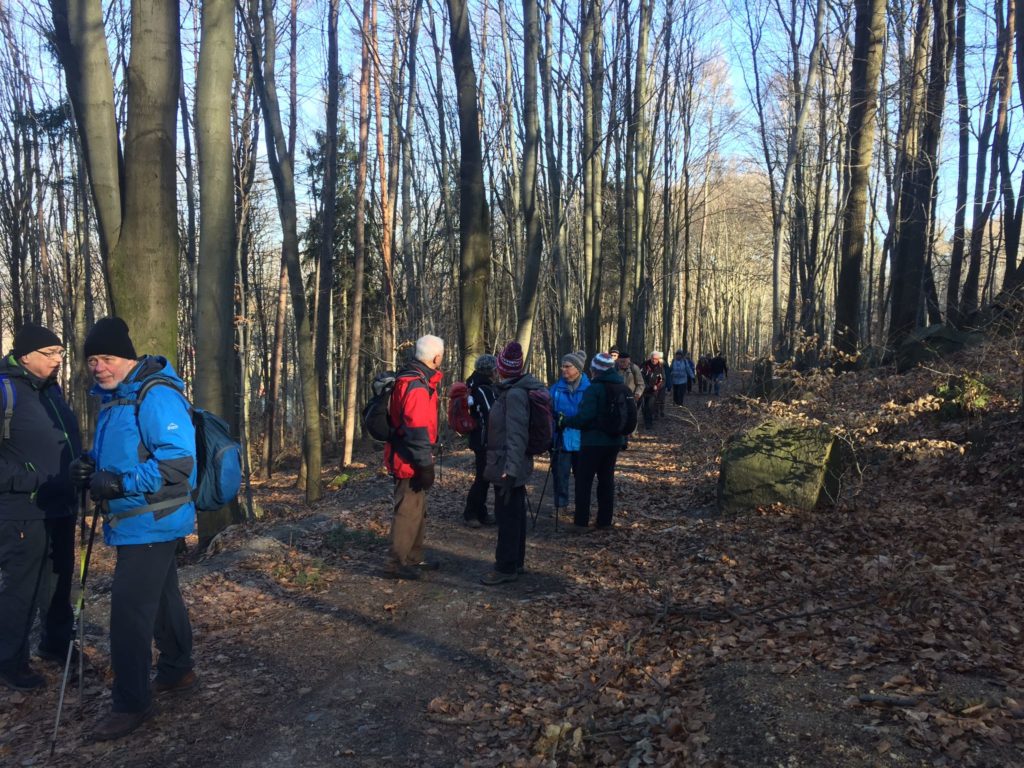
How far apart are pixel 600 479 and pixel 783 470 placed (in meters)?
2.15

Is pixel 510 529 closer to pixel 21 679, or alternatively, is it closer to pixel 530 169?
pixel 21 679

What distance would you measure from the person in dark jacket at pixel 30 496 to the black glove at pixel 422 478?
8.41 feet

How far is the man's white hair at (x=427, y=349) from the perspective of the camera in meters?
6.19

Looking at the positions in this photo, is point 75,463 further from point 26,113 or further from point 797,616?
point 26,113

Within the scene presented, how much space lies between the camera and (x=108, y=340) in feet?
12.6

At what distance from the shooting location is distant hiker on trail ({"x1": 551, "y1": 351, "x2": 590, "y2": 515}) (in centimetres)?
878

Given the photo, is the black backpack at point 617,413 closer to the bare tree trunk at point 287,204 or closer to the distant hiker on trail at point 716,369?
the bare tree trunk at point 287,204

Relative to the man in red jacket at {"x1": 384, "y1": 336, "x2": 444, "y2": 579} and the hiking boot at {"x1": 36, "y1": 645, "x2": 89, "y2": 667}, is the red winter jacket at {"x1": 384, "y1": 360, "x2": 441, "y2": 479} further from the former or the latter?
the hiking boot at {"x1": 36, "y1": 645, "x2": 89, "y2": 667}

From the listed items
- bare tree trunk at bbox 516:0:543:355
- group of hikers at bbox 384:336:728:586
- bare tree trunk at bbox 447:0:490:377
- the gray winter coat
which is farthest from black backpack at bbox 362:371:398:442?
bare tree trunk at bbox 516:0:543:355

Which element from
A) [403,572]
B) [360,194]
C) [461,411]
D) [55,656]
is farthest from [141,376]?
[360,194]

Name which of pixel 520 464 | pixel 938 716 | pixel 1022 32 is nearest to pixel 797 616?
pixel 938 716

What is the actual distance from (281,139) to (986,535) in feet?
40.2

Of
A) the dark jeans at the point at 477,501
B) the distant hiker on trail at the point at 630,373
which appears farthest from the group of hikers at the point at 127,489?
the distant hiker on trail at the point at 630,373

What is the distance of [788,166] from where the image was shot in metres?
17.0
